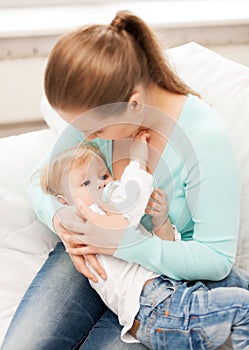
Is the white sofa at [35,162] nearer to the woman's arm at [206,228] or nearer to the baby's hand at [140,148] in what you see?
the woman's arm at [206,228]

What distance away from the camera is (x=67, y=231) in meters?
1.21

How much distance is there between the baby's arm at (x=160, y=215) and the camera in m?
1.10

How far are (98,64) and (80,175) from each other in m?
0.23

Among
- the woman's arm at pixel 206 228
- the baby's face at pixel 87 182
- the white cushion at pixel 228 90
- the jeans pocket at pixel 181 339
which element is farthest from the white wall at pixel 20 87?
the jeans pocket at pixel 181 339

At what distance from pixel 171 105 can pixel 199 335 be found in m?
0.44

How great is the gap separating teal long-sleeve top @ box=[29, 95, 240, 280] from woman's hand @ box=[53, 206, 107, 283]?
0.18 ft

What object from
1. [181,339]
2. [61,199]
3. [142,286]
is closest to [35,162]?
[61,199]

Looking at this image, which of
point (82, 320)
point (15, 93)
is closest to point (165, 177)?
point (82, 320)

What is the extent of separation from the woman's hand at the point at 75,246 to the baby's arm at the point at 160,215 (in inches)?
5.3

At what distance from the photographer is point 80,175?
44.0 inches

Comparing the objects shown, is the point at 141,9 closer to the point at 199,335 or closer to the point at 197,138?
the point at 197,138

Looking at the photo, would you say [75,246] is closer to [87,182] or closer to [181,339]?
[87,182]

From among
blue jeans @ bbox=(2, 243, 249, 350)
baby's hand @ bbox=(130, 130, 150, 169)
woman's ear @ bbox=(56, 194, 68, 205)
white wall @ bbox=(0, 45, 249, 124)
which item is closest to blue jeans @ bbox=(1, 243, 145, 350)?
blue jeans @ bbox=(2, 243, 249, 350)

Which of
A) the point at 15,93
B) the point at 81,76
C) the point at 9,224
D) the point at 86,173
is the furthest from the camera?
the point at 15,93
